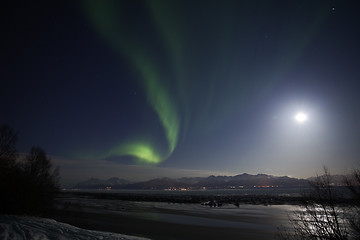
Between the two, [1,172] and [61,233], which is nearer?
[61,233]

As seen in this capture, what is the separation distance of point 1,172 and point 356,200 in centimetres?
2400

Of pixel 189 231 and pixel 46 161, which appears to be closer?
pixel 189 231

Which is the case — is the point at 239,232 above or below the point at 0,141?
below

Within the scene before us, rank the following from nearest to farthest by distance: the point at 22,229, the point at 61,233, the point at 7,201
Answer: the point at 22,229 → the point at 61,233 → the point at 7,201

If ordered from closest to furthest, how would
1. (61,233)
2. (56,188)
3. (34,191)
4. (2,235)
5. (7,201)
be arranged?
(2,235) < (61,233) < (7,201) < (34,191) < (56,188)

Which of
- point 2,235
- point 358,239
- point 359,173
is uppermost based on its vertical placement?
point 359,173

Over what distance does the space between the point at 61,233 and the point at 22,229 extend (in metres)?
1.68

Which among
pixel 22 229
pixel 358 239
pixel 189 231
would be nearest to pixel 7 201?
pixel 22 229

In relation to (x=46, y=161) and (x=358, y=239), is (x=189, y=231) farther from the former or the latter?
(x=46, y=161)

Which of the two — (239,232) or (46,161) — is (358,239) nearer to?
(239,232)

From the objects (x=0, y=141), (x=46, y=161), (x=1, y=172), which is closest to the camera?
(x=1, y=172)

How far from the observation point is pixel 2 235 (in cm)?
866

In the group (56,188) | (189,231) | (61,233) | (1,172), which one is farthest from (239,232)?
(56,188)

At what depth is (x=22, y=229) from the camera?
9.77m
